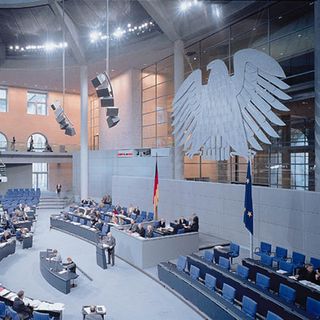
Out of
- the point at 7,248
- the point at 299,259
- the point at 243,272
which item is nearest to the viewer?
the point at 243,272

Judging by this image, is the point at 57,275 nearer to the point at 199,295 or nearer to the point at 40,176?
the point at 199,295

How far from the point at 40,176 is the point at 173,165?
17751mm

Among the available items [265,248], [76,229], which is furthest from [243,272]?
[76,229]

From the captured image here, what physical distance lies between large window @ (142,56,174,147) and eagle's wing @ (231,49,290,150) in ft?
26.5

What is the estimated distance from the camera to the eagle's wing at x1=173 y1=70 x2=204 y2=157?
1803 cm

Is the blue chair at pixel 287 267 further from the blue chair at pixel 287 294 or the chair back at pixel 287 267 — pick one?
the blue chair at pixel 287 294

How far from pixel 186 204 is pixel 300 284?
33.8ft

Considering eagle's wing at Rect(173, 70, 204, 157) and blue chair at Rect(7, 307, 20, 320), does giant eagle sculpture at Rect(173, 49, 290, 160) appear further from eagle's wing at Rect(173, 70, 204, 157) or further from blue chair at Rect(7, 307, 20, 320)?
blue chair at Rect(7, 307, 20, 320)

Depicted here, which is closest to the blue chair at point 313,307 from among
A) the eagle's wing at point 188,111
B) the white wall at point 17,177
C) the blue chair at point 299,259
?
the blue chair at point 299,259

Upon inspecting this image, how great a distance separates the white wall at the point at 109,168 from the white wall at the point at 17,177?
4.61m

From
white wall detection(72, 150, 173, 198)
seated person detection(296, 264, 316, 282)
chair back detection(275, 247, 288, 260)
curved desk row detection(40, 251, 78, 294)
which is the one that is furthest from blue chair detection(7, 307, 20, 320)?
white wall detection(72, 150, 173, 198)

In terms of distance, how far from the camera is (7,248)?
13.8m

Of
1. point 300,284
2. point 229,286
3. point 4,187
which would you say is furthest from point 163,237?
point 4,187

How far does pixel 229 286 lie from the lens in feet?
27.1
